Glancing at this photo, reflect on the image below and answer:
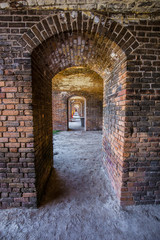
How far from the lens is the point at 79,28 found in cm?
162

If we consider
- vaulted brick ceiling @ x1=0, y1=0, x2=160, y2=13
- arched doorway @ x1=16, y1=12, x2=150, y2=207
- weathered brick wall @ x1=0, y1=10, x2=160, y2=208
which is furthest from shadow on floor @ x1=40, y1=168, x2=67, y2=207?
vaulted brick ceiling @ x1=0, y1=0, x2=160, y2=13

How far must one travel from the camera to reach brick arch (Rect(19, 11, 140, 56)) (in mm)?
1573

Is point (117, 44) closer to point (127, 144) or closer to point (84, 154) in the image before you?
point (127, 144)

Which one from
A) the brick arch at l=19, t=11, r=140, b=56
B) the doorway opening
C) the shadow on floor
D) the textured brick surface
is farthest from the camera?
the doorway opening

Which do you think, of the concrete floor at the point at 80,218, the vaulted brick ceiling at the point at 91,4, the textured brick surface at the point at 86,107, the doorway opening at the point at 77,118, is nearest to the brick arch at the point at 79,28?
the vaulted brick ceiling at the point at 91,4

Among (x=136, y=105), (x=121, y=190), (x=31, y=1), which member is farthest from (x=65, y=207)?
(x=31, y=1)

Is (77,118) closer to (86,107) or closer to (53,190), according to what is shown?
(86,107)

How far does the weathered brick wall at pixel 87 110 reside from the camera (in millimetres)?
8316

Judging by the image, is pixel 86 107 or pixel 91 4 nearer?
pixel 91 4

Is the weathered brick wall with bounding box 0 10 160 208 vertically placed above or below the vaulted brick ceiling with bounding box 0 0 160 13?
below

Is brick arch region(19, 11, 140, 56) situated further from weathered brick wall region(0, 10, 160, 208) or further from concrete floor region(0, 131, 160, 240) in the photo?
concrete floor region(0, 131, 160, 240)

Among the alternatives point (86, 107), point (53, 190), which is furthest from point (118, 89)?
point (86, 107)

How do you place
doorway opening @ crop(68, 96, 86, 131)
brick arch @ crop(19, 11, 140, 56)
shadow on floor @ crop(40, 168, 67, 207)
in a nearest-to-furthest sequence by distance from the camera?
brick arch @ crop(19, 11, 140, 56) → shadow on floor @ crop(40, 168, 67, 207) → doorway opening @ crop(68, 96, 86, 131)

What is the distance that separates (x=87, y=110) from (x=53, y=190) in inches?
268
